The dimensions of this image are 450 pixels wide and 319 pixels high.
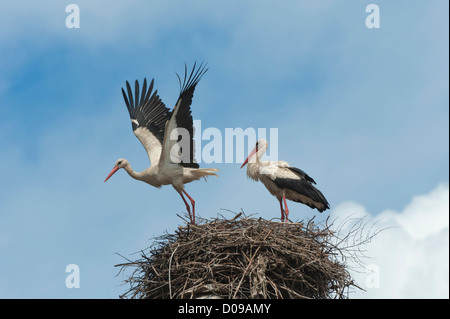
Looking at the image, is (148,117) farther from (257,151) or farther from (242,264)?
(242,264)

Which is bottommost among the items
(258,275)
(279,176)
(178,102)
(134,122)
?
(258,275)

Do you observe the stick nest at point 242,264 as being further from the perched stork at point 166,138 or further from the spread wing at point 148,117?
the spread wing at point 148,117

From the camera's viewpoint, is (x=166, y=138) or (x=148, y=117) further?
(x=148, y=117)

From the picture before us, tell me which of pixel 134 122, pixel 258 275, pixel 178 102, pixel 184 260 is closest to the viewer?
pixel 258 275

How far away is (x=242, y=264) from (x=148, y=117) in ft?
17.4

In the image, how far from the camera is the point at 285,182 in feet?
30.4

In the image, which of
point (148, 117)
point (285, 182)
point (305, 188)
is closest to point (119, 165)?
point (148, 117)

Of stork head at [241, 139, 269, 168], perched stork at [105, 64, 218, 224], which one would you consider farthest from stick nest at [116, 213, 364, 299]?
stork head at [241, 139, 269, 168]

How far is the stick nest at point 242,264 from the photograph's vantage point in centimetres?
658
